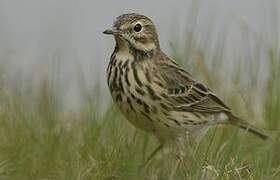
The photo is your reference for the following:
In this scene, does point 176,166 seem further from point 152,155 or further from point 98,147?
point 98,147

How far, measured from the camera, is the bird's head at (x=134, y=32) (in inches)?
276

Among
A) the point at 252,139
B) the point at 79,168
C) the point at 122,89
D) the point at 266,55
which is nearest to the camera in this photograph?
the point at 79,168

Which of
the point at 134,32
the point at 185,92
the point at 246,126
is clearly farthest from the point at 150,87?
the point at 246,126

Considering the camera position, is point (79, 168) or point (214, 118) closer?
point (79, 168)

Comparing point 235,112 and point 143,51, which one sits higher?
point 143,51

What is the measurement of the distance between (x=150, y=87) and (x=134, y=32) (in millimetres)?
377

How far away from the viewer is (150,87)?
7.09 m

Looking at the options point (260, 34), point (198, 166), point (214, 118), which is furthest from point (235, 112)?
point (198, 166)

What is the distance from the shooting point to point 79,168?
6367 millimetres

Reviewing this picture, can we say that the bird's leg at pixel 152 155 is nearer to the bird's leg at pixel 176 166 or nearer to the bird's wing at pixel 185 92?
the bird's leg at pixel 176 166

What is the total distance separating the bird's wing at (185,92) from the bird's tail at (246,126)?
0.10 meters

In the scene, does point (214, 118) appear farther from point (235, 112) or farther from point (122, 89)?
point (122, 89)

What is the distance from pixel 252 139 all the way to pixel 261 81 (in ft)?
3.21

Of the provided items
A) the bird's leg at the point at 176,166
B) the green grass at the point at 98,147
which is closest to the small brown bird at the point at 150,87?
the green grass at the point at 98,147
